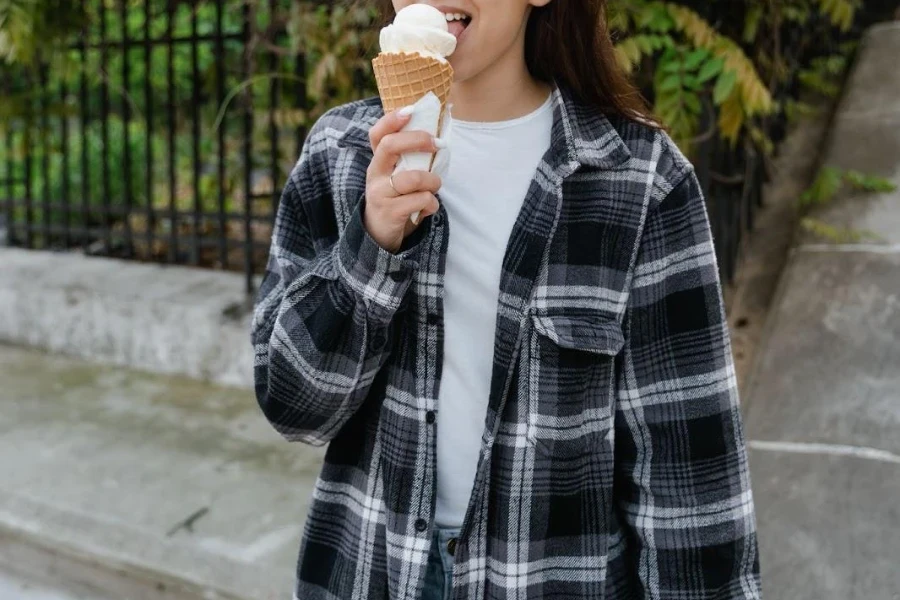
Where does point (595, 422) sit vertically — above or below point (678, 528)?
above

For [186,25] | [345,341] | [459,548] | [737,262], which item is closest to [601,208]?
[345,341]

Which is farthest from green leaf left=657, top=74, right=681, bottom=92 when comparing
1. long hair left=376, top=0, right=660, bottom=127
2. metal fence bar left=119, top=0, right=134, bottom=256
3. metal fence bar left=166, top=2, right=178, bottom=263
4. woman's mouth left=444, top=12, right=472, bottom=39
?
metal fence bar left=119, top=0, right=134, bottom=256

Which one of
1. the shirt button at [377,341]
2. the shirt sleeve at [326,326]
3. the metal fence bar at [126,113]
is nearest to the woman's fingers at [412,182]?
the shirt sleeve at [326,326]

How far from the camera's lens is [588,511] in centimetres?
148

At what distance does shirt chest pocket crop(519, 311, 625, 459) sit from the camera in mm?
1420

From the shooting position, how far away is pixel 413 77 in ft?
4.22

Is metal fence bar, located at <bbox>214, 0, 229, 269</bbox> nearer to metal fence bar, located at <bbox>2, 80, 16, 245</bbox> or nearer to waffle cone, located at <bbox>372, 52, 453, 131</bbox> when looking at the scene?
metal fence bar, located at <bbox>2, 80, 16, 245</bbox>

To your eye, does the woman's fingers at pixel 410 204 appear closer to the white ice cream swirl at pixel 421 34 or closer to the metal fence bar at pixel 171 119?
the white ice cream swirl at pixel 421 34

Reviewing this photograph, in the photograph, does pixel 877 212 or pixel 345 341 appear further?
pixel 877 212

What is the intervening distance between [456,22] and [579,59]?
30cm

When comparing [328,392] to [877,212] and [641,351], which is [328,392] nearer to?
[641,351]

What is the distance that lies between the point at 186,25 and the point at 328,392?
613 cm

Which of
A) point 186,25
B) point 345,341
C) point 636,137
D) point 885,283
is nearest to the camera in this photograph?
point 345,341

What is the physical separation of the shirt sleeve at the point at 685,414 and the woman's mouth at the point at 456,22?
41 cm
